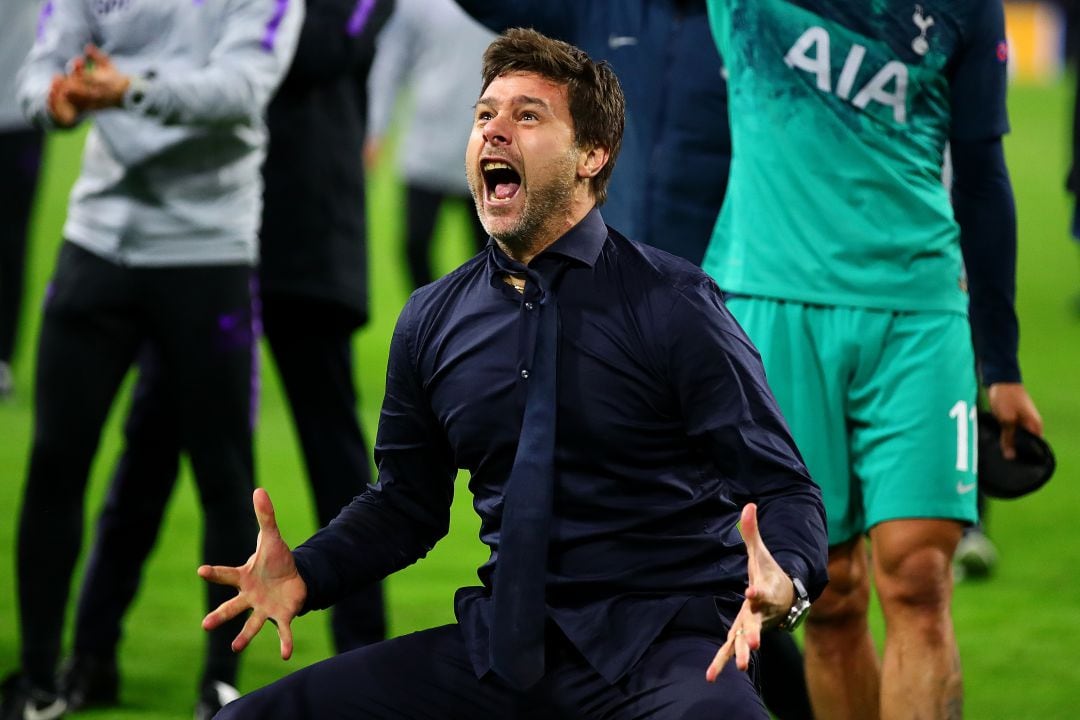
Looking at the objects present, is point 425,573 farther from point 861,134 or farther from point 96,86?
point 861,134

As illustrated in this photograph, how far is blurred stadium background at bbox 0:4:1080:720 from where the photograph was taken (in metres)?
5.59

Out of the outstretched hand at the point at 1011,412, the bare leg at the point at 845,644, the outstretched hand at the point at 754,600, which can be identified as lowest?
the bare leg at the point at 845,644

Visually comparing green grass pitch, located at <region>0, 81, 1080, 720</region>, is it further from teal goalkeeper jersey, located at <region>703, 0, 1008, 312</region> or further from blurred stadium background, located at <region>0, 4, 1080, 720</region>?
teal goalkeeper jersey, located at <region>703, 0, 1008, 312</region>

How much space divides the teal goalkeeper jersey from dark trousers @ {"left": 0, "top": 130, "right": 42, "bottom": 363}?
18.9ft

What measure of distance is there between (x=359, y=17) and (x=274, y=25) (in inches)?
20.5

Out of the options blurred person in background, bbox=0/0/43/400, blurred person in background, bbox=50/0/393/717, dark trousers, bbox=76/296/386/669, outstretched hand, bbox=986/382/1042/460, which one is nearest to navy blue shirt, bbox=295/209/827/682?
outstretched hand, bbox=986/382/1042/460

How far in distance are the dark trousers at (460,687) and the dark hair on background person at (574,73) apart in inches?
34.4

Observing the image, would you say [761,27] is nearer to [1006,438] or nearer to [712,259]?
[712,259]

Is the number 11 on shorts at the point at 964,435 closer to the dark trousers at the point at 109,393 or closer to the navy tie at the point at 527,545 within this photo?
the navy tie at the point at 527,545

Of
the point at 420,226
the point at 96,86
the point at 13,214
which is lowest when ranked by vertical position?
the point at 420,226

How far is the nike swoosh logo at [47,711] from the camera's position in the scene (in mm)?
4898

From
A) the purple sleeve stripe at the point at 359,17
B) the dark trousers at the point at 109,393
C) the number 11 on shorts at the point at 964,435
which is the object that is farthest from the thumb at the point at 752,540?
the purple sleeve stripe at the point at 359,17

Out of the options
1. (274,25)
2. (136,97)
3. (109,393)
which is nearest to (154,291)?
(109,393)

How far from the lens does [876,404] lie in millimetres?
4297
